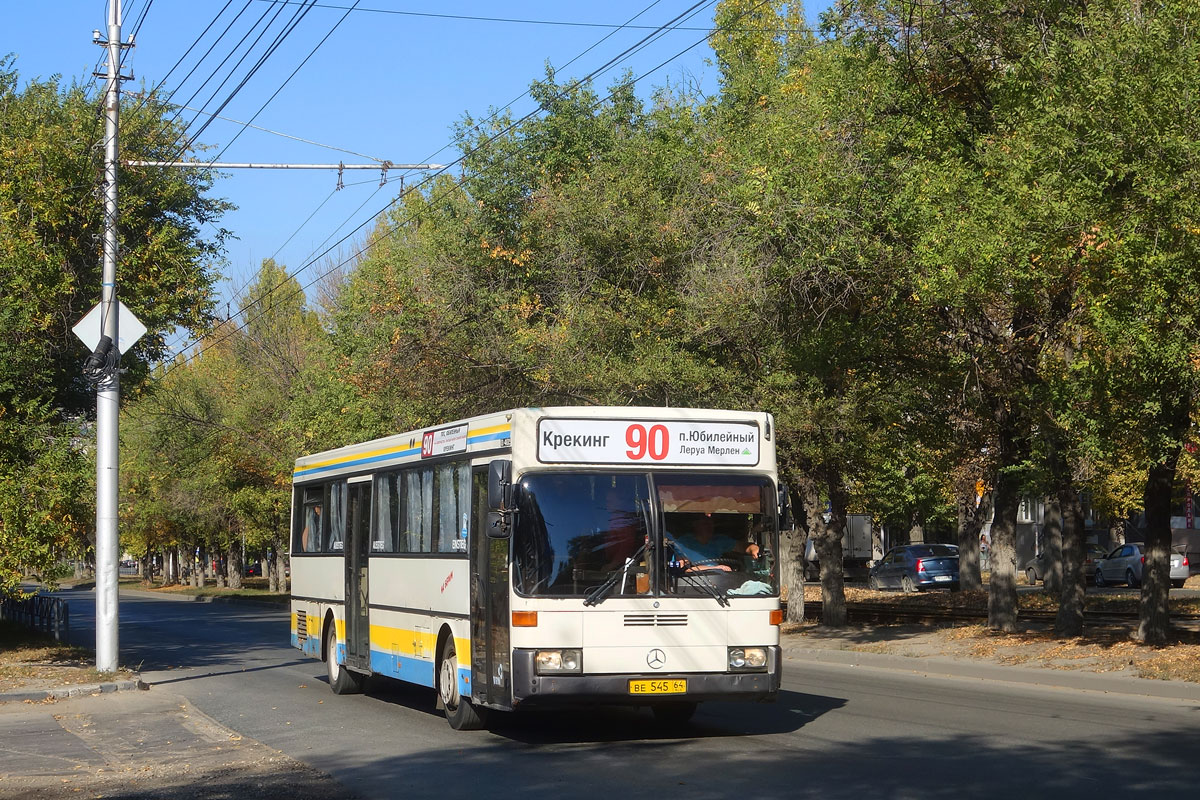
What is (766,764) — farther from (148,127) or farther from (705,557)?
(148,127)

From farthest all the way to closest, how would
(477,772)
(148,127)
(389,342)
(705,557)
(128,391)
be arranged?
(389,342), (128,391), (148,127), (705,557), (477,772)

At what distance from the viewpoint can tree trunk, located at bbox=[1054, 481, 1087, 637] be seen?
21.1 meters

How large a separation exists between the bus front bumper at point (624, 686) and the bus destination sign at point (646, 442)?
1.77 metres

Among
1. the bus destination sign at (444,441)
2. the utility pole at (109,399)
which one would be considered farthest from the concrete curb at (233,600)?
the bus destination sign at (444,441)

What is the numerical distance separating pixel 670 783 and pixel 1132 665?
32.5 feet

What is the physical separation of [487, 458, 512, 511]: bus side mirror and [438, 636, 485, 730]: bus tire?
2.19 meters

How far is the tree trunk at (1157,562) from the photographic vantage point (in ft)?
63.4

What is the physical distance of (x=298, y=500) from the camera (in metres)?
20.1

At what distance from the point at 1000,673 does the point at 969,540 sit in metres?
25.5

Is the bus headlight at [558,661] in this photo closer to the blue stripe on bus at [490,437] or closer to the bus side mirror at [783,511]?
the blue stripe on bus at [490,437]

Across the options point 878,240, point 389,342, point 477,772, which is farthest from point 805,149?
point 389,342

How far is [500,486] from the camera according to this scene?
1186 cm

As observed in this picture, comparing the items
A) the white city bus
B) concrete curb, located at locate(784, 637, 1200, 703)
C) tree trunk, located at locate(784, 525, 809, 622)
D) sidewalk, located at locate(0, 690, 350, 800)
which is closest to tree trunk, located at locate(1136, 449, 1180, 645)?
concrete curb, located at locate(784, 637, 1200, 703)

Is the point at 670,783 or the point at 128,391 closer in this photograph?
the point at 670,783
